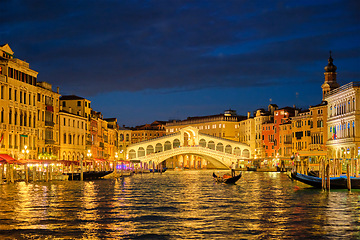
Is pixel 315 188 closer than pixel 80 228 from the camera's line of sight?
No

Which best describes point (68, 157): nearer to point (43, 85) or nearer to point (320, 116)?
point (43, 85)

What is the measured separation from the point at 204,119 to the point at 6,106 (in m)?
69.3

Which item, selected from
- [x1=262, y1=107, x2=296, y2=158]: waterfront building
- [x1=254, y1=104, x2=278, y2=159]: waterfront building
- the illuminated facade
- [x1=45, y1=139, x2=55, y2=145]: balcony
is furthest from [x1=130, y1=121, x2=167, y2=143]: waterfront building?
the illuminated facade

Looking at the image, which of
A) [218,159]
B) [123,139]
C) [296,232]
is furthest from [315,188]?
[123,139]

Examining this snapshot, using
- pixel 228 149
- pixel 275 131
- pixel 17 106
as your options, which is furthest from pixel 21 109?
pixel 275 131

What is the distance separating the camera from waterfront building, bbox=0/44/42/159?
A: 127ft

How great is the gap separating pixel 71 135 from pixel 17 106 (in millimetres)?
14490

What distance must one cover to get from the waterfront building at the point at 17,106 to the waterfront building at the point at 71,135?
765cm

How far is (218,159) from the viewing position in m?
76.2

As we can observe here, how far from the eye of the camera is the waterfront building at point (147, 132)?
4545 inches

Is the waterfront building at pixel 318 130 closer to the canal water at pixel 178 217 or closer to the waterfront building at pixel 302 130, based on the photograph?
the waterfront building at pixel 302 130

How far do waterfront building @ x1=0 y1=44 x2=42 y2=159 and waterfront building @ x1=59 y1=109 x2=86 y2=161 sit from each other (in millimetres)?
7646

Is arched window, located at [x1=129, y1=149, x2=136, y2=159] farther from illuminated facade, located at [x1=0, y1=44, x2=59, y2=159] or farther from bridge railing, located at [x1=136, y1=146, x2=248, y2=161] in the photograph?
illuminated facade, located at [x1=0, y1=44, x2=59, y2=159]

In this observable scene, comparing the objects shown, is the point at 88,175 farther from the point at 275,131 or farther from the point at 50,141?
the point at 275,131
